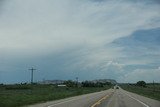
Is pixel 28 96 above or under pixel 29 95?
under

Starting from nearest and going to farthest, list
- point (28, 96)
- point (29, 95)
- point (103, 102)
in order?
point (103, 102), point (28, 96), point (29, 95)

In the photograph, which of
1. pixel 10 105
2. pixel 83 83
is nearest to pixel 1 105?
pixel 10 105

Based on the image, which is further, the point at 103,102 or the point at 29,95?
the point at 29,95

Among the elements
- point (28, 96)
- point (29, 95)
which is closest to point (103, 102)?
point (28, 96)

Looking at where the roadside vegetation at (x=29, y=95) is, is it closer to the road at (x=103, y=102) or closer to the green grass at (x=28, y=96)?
the green grass at (x=28, y=96)

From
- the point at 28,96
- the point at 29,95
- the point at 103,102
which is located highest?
the point at 29,95

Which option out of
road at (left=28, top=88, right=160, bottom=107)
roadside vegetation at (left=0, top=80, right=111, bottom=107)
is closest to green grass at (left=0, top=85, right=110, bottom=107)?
roadside vegetation at (left=0, top=80, right=111, bottom=107)

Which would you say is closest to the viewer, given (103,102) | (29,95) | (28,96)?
(103,102)

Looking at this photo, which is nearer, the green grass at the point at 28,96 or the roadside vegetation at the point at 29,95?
the green grass at the point at 28,96

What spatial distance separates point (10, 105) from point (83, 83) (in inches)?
6658

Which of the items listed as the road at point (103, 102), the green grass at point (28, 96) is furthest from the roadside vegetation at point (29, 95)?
the road at point (103, 102)

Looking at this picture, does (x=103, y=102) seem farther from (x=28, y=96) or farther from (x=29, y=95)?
(x=29, y=95)

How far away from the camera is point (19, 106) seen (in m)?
27.9

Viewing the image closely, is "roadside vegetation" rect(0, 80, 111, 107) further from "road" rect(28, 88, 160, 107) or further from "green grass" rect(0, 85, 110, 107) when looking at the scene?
"road" rect(28, 88, 160, 107)
